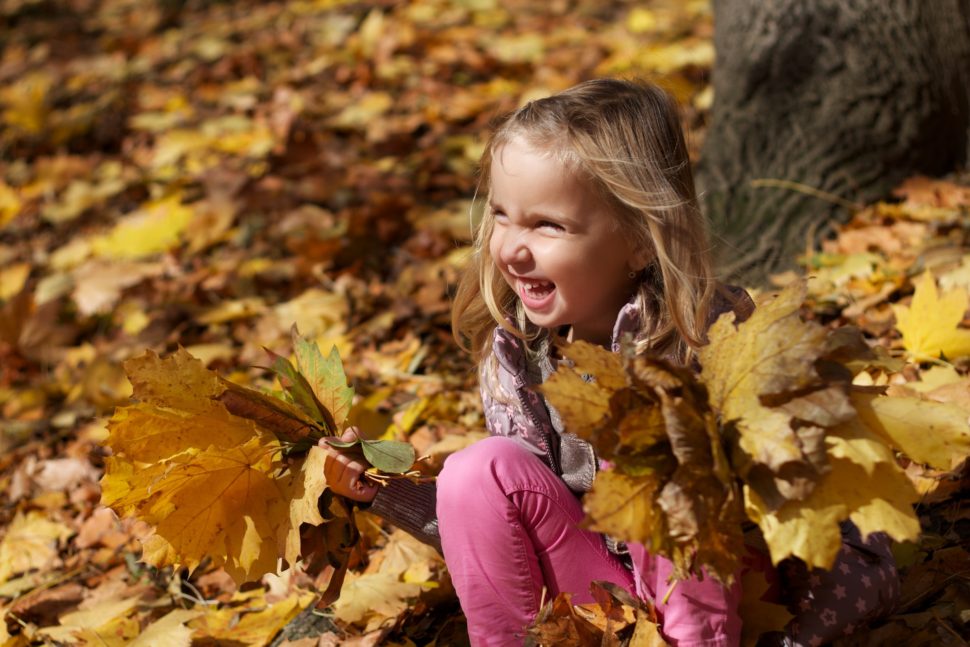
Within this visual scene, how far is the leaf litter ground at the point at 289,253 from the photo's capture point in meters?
1.89

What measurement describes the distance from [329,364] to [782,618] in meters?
0.81

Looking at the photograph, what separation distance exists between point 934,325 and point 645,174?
0.79 m

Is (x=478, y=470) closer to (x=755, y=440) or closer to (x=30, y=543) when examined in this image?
(x=755, y=440)

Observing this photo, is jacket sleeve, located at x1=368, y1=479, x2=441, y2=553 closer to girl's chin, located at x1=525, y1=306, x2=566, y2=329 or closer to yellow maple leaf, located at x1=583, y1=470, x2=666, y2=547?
girl's chin, located at x1=525, y1=306, x2=566, y2=329

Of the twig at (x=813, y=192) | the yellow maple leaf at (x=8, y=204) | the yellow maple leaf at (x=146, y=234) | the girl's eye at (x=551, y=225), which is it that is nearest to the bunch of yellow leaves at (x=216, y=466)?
the girl's eye at (x=551, y=225)

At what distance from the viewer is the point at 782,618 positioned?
1.45 metres

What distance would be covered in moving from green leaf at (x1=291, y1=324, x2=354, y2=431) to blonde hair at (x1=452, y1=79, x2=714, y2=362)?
445 mm

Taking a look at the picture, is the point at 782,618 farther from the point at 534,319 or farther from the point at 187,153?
the point at 187,153

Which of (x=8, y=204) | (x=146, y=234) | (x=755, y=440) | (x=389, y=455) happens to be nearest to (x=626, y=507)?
(x=755, y=440)

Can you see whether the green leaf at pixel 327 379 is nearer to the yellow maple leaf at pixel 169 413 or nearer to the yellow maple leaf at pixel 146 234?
the yellow maple leaf at pixel 169 413

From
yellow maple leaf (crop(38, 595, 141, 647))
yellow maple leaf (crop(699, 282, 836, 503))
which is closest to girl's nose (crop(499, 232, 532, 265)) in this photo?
yellow maple leaf (crop(699, 282, 836, 503))

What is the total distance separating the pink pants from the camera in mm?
1493

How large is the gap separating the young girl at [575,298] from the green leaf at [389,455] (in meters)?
0.05

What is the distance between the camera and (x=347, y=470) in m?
1.50
